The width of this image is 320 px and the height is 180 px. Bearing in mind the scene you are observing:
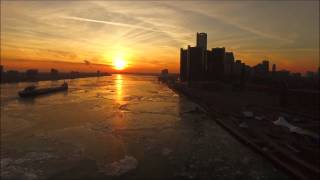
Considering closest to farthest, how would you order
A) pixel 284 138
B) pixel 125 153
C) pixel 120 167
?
pixel 120 167 → pixel 125 153 → pixel 284 138

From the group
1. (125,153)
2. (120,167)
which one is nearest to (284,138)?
(125,153)

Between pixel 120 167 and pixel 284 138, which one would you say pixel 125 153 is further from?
pixel 284 138

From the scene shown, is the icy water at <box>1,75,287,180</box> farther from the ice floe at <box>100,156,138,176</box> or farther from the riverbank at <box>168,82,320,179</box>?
the riverbank at <box>168,82,320,179</box>

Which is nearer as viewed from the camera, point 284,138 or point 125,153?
point 125,153

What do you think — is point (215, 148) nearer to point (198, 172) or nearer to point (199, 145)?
point (199, 145)

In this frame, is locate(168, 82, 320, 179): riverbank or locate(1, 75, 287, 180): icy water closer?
locate(1, 75, 287, 180): icy water

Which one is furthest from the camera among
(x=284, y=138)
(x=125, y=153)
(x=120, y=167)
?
(x=284, y=138)

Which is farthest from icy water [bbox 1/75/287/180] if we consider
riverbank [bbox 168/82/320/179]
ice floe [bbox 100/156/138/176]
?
riverbank [bbox 168/82/320/179]

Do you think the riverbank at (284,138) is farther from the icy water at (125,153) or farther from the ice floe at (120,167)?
the ice floe at (120,167)

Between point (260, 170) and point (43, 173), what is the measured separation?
9839 millimetres

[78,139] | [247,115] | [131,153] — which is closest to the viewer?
[131,153]

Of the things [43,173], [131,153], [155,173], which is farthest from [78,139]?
[155,173]

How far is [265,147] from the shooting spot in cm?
1852

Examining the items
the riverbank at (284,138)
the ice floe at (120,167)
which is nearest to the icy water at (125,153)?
the ice floe at (120,167)
